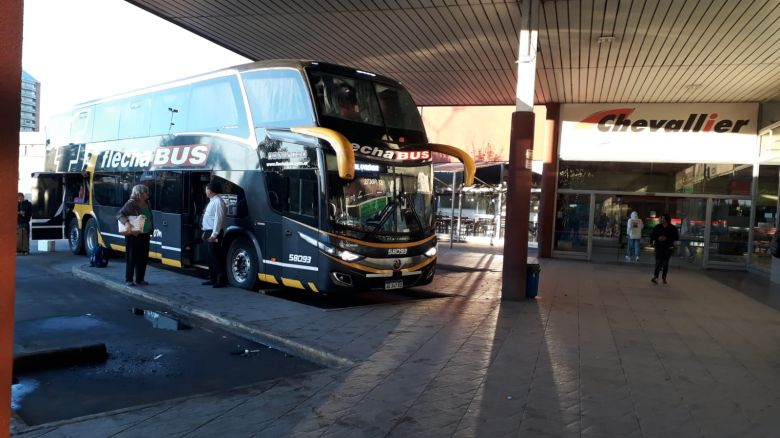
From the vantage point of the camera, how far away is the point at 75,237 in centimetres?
1554

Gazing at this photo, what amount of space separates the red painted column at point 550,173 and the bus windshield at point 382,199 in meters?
9.24

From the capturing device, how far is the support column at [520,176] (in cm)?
1015

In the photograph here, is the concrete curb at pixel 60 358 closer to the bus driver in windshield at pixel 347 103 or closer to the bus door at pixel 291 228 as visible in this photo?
the bus door at pixel 291 228

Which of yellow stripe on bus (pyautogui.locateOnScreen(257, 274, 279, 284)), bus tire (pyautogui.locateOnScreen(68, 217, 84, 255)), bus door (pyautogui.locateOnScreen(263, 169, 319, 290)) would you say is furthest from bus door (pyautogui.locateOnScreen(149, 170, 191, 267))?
bus tire (pyautogui.locateOnScreen(68, 217, 84, 255))

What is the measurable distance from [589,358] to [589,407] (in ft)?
5.71

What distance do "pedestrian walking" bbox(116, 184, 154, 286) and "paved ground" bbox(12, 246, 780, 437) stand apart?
0.39 m

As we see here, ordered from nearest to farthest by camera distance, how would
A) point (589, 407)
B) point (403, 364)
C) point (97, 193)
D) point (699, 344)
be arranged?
point (589, 407) → point (403, 364) → point (699, 344) → point (97, 193)

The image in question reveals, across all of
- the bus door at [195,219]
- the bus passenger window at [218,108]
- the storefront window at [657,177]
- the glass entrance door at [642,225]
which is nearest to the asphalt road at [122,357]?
the bus door at [195,219]

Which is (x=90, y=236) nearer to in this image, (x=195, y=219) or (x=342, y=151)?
(x=195, y=219)

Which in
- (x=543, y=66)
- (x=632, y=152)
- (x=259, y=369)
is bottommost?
(x=259, y=369)

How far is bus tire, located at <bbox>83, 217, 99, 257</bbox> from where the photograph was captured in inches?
566

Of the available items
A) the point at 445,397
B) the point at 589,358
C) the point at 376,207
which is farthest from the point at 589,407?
the point at 376,207

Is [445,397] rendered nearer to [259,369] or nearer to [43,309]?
[259,369]

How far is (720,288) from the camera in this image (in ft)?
43.8
